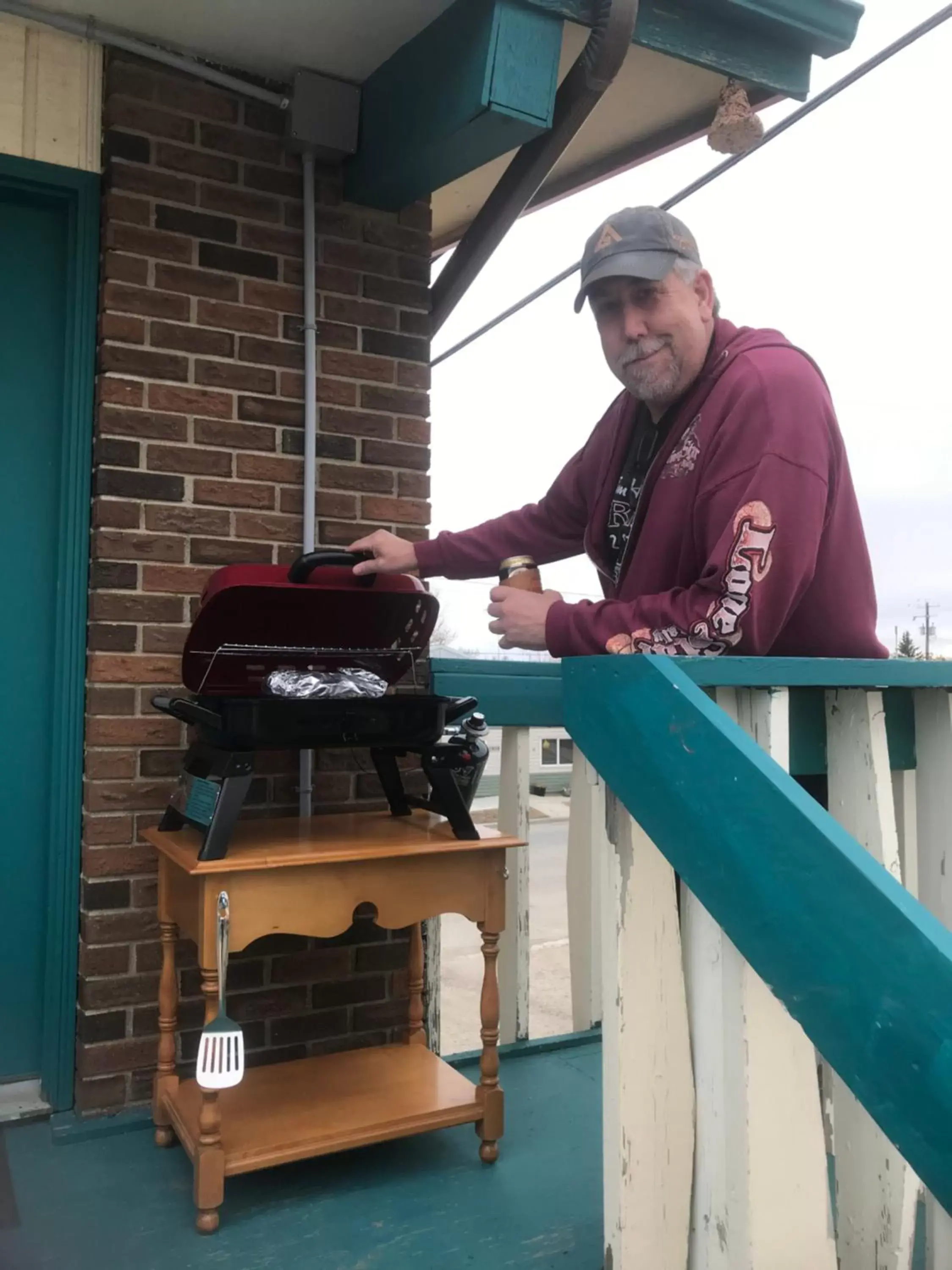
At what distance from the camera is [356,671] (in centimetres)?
220

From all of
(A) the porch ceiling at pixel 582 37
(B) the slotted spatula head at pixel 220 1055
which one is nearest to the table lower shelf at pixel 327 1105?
(B) the slotted spatula head at pixel 220 1055

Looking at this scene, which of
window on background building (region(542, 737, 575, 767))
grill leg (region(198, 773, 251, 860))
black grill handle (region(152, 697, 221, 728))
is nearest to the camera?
grill leg (region(198, 773, 251, 860))

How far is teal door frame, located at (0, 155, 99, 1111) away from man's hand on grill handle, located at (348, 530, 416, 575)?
69 cm

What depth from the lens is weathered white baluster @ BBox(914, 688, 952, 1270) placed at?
1.38 meters

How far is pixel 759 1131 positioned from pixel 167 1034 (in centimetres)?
149

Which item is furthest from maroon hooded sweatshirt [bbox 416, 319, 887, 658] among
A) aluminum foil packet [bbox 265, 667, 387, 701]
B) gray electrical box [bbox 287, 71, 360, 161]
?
gray electrical box [bbox 287, 71, 360, 161]

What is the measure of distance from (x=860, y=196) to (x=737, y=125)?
4.21 metres

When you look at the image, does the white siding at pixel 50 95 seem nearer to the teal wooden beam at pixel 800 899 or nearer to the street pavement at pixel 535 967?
the teal wooden beam at pixel 800 899

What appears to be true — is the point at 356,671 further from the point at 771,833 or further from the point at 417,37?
the point at 417,37

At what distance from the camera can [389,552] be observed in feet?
7.52

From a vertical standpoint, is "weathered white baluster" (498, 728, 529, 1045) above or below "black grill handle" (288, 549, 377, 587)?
below

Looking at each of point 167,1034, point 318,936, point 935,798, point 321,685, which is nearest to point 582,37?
point 321,685

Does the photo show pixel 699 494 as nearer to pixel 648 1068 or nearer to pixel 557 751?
pixel 648 1068

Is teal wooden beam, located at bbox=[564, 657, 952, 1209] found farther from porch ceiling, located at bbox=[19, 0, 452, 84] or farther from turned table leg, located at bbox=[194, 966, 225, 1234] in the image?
porch ceiling, located at bbox=[19, 0, 452, 84]
